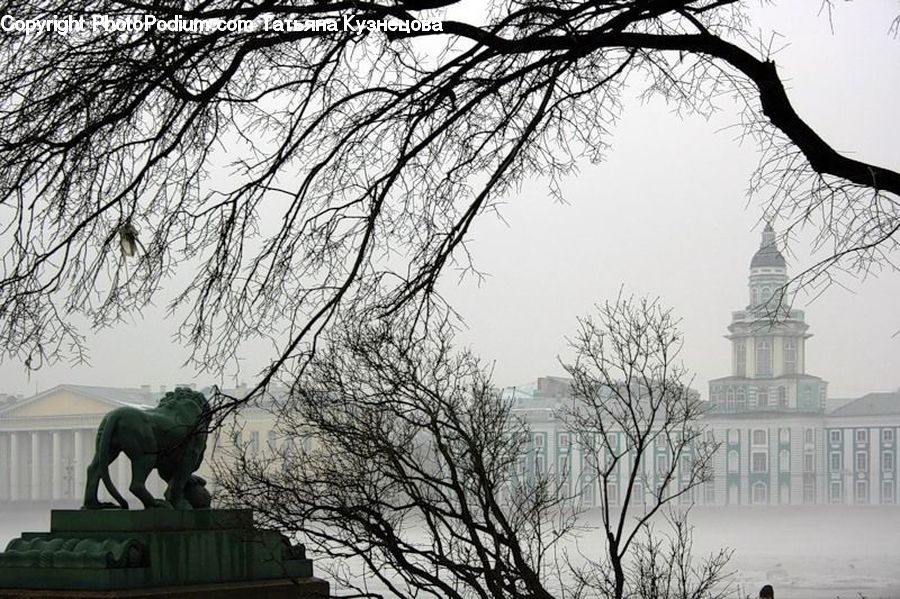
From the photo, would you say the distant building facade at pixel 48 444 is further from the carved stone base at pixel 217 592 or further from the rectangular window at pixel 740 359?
the carved stone base at pixel 217 592

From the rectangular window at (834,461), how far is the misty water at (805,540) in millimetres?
2547

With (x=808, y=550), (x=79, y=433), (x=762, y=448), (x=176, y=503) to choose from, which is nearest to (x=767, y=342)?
(x=762, y=448)

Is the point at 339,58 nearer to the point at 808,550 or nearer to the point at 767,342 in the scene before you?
the point at 767,342

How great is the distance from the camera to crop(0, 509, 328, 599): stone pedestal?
17.9 ft

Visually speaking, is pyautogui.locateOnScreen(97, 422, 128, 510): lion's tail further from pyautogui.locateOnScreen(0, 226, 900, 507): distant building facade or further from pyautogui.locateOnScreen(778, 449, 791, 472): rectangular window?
pyautogui.locateOnScreen(778, 449, 791, 472): rectangular window

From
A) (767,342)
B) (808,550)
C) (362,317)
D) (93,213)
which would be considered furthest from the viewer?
(808,550)

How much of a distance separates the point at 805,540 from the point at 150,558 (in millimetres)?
56173

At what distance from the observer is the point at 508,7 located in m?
4.44

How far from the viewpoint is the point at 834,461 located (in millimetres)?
55875

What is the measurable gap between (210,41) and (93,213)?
1.98ft

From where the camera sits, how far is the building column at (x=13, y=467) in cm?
4494

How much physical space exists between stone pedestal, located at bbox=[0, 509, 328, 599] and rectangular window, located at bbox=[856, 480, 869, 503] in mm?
53504

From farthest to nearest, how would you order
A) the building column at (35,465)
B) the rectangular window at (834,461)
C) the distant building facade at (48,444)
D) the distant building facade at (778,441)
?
the rectangular window at (834,461) → the distant building facade at (778,441) → the building column at (35,465) → the distant building facade at (48,444)

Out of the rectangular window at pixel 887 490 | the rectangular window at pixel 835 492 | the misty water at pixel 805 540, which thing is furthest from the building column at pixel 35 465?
the rectangular window at pixel 887 490
